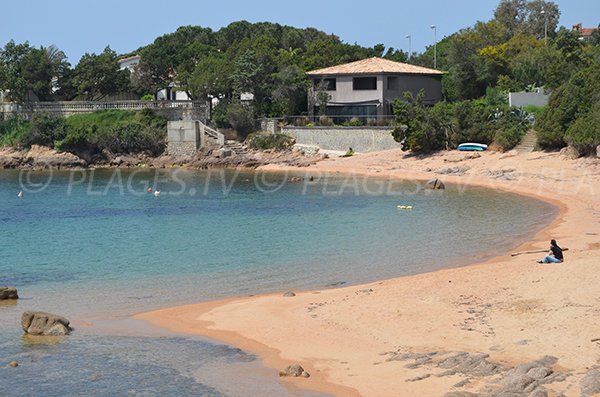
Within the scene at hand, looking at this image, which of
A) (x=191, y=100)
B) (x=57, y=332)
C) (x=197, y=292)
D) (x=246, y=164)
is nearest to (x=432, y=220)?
(x=197, y=292)

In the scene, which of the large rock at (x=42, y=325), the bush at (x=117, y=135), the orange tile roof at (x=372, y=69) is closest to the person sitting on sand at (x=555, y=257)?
the large rock at (x=42, y=325)

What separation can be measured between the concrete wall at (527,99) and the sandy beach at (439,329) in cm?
3788

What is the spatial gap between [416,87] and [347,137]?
8971mm

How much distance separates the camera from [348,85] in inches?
3041

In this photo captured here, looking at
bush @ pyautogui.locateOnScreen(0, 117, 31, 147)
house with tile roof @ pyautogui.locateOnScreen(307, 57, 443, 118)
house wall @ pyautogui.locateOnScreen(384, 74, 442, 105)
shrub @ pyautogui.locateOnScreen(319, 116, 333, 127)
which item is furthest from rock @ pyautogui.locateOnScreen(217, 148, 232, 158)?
bush @ pyautogui.locateOnScreen(0, 117, 31, 147)

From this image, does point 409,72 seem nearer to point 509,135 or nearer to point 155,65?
point 509,135

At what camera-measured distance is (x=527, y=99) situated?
7138 centimetres

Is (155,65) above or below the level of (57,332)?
above

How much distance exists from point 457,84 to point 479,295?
5583 cm

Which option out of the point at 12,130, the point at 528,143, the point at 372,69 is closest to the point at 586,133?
the point at 528,143

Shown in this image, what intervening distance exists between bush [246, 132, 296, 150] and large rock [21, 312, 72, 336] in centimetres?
5276

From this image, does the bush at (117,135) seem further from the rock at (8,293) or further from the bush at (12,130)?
the rock at (8,293)

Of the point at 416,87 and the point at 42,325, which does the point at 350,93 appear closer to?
the point at 416,87

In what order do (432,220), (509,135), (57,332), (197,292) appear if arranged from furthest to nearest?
(509,135)
(432,220)
(197,292)
(57,332)
